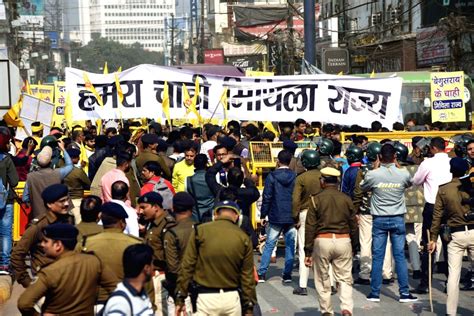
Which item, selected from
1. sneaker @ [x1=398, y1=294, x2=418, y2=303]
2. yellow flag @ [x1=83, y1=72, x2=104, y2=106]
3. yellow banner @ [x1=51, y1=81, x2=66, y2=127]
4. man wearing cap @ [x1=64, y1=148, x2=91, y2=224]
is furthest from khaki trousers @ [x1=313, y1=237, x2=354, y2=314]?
yellow banner @ [x1=51, y1=81, x2=66, y2=127]

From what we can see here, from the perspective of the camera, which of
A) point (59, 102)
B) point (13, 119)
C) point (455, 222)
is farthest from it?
point (59, 102)

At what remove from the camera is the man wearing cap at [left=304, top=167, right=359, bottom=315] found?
1006cm

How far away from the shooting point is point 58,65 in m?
184

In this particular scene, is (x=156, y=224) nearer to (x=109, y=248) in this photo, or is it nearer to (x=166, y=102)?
(x=109, y=248)

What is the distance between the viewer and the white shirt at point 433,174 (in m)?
12.3

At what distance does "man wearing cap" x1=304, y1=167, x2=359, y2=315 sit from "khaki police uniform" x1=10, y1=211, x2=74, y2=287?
285 cm

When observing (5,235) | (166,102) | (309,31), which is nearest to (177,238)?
(5,235)

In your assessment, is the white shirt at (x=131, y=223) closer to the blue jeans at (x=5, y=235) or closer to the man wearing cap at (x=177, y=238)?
the man wearing cap at (x=177, y=238)

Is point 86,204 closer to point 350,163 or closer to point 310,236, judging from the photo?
point 310,236

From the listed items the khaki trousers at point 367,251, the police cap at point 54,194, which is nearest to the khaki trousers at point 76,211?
the khaki trousers at point 367,251

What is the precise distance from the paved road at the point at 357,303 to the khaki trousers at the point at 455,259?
2.39ft

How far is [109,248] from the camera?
7.27 metres

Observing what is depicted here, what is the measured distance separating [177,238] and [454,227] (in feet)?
11.2

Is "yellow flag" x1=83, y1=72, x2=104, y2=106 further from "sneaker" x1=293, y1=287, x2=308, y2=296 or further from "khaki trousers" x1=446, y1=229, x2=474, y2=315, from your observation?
"khaki trousers" x1=446, y1=229, x2=474, y2=315
